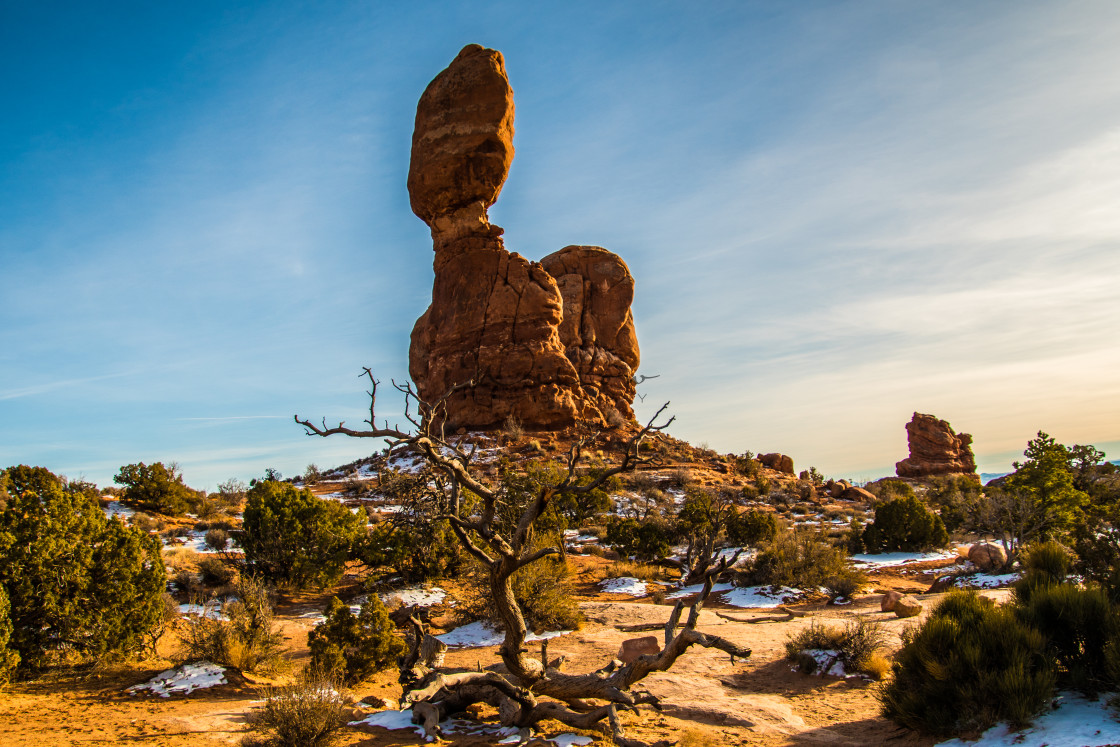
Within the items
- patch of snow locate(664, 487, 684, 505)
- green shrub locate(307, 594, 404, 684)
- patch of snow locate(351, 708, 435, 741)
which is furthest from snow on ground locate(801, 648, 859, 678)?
patch of snow locate(664, 487, 684, 505)

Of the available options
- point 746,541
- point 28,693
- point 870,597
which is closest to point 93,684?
point 28,693

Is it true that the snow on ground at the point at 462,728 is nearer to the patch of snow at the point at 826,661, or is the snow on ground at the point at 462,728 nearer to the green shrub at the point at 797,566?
the patch of snow at the point at 826,661

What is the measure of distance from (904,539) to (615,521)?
1133cm

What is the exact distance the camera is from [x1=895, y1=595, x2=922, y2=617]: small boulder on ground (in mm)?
12781

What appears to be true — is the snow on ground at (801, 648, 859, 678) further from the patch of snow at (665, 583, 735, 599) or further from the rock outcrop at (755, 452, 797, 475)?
the rock outcrop at (755, 452, 797, 475)

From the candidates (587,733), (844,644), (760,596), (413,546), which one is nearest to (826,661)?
(844,644)

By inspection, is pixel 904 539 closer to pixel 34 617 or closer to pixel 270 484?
pixel 270 484

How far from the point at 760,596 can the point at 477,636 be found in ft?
28.3

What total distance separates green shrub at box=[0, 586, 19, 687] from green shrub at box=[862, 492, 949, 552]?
83.1 feet

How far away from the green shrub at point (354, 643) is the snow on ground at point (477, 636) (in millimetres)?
2774

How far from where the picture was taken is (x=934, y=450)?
62.6 metres

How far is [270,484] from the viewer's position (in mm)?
16672

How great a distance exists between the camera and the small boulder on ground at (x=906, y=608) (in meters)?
12.8

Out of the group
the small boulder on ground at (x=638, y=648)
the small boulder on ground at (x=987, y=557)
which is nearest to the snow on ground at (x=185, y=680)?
the small boulder on ground at (x=638, y=648)
